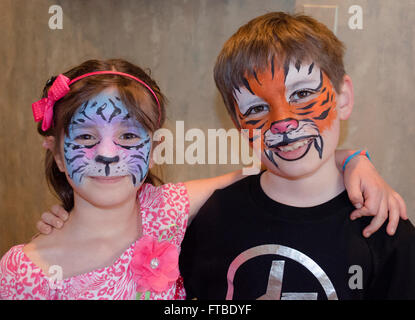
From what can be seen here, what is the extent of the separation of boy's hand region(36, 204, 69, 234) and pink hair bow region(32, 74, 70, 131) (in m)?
0.22

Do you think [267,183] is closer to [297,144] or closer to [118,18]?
[297,144]

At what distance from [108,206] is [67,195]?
20cm

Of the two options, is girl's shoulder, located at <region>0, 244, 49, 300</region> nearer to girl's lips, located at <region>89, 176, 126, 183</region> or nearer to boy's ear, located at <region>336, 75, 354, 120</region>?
girl's lips, located at <region>89, 176, 126, 183</region>

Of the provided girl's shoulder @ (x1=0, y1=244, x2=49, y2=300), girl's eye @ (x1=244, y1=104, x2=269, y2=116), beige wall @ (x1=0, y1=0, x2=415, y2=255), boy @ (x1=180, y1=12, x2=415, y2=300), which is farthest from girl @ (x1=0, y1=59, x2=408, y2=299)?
beige wall @ (x1=0, y1=0, x2=415, y2=255)

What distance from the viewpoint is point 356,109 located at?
1.21 m

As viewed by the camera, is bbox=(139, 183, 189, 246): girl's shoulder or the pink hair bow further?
bbox=(139, 183, 189, 246): girl's shoulder

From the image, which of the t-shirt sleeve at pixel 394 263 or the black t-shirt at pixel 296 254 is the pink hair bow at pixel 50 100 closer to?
the black t-shirt at pixel 296 254

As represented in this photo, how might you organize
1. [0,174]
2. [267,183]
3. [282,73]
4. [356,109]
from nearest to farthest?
[282,73], [267,183], [356,109], [0,174]

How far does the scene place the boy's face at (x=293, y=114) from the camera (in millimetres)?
852

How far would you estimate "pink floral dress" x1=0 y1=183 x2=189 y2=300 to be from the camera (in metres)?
0.85

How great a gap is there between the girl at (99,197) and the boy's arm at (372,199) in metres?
0.01

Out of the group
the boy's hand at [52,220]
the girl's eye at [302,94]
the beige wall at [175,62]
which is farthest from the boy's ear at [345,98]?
the boy's hand at [52,220]
